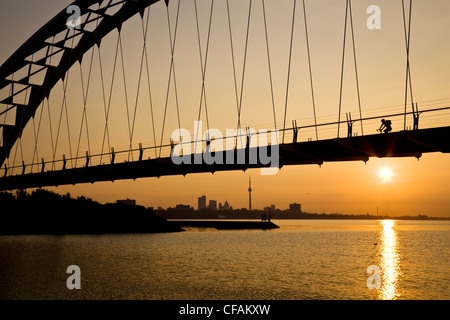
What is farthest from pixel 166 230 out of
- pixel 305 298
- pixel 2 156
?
pixel 305 298

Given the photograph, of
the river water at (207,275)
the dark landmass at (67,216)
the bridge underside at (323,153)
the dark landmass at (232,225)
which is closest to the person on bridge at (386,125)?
the bridge underside at (323,153)

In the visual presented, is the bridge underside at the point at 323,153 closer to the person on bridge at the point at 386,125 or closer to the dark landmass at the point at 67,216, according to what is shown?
the person on bridge at the point at 386,125

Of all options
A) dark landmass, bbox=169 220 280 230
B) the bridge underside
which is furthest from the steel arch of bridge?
dark landmass, bbox=169 220 280 230

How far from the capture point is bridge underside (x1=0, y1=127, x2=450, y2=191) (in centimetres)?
2608

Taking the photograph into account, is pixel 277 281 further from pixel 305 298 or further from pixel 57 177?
pixel 57 177

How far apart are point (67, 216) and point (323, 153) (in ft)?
287

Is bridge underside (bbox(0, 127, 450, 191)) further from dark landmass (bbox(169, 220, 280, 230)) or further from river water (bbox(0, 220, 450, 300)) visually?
dark landmass (bbox(169, 220, 280, 230))

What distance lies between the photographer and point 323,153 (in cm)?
3127

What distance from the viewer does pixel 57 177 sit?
52062 millimetres

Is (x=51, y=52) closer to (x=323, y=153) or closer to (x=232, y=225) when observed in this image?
(x=323, y=153)

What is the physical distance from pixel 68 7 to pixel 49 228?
62919 mm

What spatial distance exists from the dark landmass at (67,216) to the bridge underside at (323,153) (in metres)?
57.2

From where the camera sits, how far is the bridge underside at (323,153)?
85.6ft

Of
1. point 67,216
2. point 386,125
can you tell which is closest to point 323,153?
point 386,125
